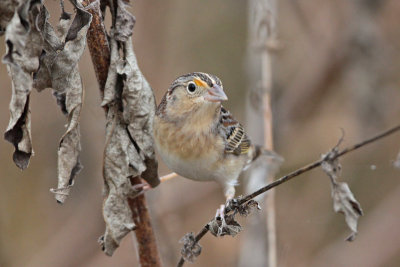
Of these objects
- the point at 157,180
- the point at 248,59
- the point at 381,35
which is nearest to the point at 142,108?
the point at 157,180

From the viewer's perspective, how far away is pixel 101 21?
241 centimetres

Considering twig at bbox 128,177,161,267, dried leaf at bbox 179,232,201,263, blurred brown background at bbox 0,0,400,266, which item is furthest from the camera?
blurred brown background at bbox 0,0,400,266

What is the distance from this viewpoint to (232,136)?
3.81 metres

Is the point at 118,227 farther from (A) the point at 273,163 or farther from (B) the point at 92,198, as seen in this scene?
(B) the point at 92,198

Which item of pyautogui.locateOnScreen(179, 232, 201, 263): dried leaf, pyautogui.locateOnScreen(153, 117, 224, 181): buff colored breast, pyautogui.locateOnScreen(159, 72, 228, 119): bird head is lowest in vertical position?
pyautogui.locateOnScreen(179, 232, 201, 263): dried leaf

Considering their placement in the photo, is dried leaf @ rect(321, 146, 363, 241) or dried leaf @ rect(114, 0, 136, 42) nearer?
dried leaf @ rect(321, 146, 363, 241)

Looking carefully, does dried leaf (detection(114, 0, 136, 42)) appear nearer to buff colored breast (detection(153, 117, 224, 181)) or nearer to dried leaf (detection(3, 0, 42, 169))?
dried leaf (detection(3, 0, 42, 169))

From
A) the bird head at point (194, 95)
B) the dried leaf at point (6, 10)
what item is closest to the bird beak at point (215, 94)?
the bird head at point (194, 95)

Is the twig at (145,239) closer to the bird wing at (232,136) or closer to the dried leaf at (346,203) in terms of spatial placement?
the dried leaf at (346,203)

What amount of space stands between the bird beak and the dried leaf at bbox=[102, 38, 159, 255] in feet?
1.84

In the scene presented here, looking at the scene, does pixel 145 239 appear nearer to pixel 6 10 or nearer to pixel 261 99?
pixel 6 10

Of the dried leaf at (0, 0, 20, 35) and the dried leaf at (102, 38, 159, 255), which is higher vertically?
the dried leaf at (0, 0, 20, 35)

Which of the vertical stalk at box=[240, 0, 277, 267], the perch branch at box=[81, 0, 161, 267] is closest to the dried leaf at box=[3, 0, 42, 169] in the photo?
the perch branch at box=[81, 0, 161, 267]

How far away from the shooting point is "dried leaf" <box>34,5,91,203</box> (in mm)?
2250
